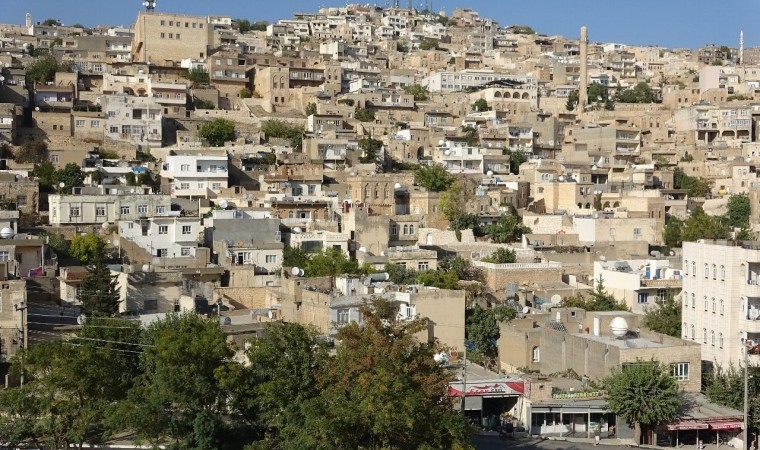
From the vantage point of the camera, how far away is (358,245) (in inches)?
1352

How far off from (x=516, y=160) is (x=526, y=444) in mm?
31607

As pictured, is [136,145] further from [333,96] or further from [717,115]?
[717,115]

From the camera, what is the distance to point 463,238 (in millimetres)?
37938

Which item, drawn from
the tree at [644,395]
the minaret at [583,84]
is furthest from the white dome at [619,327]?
the minaret at [583,84]

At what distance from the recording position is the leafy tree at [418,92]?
62.3 meters

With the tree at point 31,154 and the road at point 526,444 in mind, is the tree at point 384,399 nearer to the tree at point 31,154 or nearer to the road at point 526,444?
the road at point 526,444

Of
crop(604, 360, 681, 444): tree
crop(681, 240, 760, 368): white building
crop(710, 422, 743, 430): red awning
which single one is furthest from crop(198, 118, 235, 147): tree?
crop(710, 422, 743, 430): red awning

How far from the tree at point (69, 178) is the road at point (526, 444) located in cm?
2255

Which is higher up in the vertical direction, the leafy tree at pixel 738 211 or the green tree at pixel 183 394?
the leafy tree at pixel 738 211

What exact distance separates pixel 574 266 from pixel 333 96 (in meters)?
27.5

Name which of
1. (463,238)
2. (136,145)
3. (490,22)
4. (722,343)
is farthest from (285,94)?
(490,22)

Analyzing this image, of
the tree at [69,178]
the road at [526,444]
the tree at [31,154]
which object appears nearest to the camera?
the road at [526,444]

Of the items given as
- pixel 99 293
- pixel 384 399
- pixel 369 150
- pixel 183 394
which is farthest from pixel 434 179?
pixel 384 399

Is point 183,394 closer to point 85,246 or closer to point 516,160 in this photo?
point 85,246
